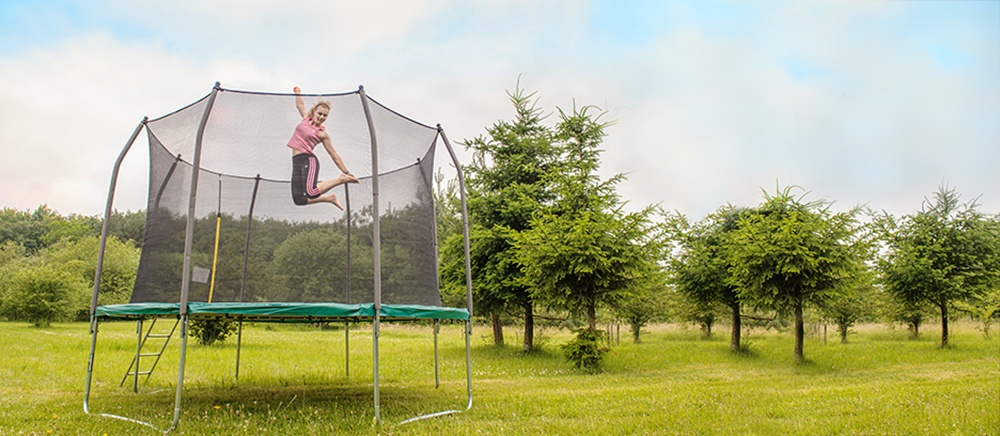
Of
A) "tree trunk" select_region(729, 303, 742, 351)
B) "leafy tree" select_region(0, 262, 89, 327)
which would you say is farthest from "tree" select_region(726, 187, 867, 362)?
"leafy tree" select_region(0, 262, 89, 327)

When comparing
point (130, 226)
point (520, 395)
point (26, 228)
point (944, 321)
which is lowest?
point (520, 395)

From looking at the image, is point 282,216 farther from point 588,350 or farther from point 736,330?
point 736,330

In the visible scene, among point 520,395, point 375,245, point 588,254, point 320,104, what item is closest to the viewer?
point 375,245

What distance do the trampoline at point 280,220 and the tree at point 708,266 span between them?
9.13 metres

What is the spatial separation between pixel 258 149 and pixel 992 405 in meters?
7.75

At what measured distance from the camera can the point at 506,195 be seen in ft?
46.0

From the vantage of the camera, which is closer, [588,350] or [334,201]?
[334,201]

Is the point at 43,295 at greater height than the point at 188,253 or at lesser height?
lesser

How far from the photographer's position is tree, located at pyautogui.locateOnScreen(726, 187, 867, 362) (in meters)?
12.2

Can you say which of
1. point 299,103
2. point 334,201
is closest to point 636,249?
point 334,201

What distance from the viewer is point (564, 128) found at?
45.0 ft

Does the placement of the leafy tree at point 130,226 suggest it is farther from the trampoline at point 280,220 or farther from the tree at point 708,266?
the tree at point 708,266

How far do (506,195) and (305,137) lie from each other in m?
7.96

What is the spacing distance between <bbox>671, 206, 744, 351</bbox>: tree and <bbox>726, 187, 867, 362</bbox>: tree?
1593 millimetres
